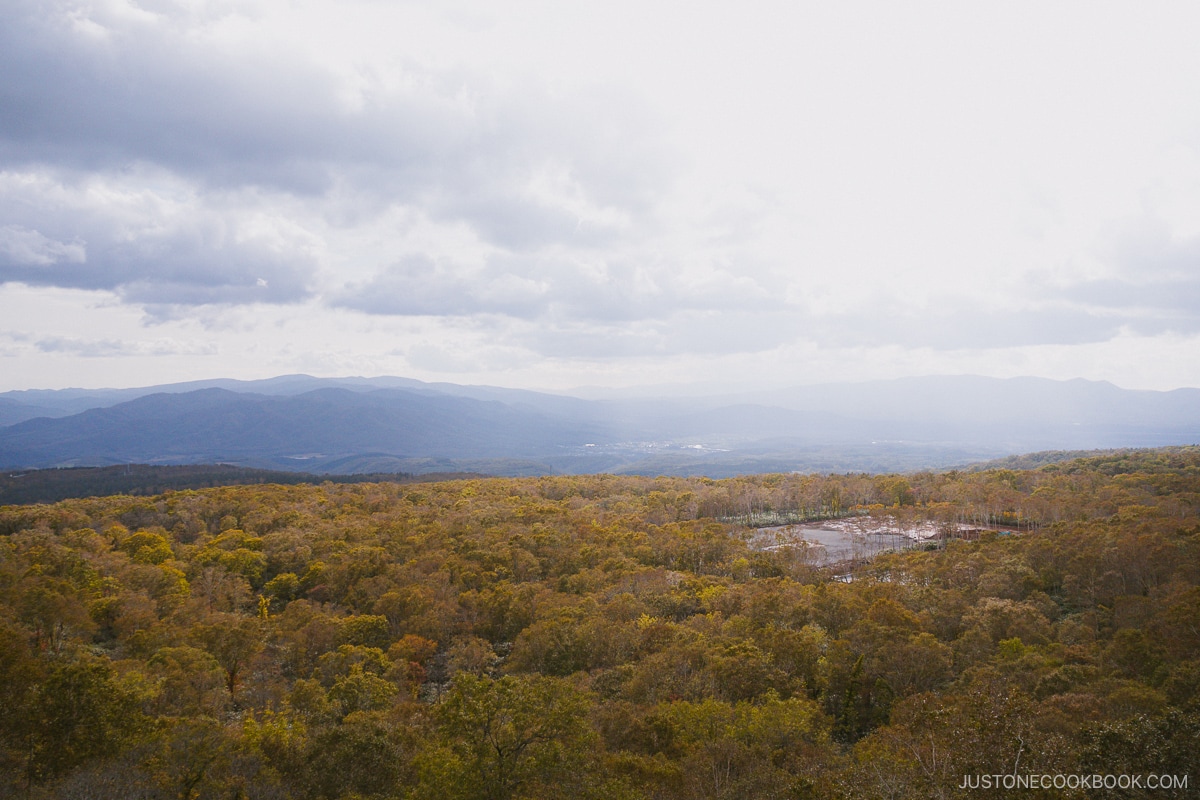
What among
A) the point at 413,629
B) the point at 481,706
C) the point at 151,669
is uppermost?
the point at 481,706

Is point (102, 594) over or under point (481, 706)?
under

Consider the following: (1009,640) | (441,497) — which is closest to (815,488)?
(441,497)

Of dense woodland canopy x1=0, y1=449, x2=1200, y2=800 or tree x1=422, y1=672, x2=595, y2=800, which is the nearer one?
tree x1=422, y1=672, x2=595, y2=800

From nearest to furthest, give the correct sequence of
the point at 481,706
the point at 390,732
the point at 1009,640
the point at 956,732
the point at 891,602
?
the point at 956,732 → the point at 481,706 → the point at 390,732 → the point at 1009,640 → the point at 891,602

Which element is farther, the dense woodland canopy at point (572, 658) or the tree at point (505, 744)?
the dense woodland canopy at point (572, 658)

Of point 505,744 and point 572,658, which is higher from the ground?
point 505,744

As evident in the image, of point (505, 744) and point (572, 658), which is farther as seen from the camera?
point (572, 658)

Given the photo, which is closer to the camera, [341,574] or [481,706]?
[481,706]

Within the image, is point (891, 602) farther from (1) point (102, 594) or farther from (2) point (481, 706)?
(1) point (102, 594)
